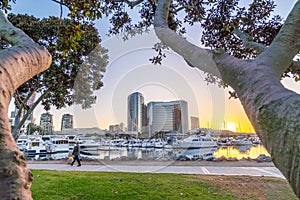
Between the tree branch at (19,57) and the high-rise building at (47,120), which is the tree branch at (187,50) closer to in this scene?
the tree branch at (19,57)

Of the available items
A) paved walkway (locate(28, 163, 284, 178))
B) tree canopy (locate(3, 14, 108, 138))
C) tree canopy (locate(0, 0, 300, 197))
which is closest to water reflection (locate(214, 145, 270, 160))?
paved walkway (locate(28, 163, 284, 178))

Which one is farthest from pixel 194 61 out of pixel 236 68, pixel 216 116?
pixel 216 116

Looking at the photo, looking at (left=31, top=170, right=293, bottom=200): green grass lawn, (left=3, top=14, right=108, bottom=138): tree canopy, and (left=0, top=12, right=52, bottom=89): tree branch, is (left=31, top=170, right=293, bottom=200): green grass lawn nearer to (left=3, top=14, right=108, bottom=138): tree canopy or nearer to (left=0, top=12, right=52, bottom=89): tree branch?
(left=3, top=14, right=108, bottom=138): tree canopy

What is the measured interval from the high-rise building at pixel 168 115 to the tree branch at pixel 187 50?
3.66m

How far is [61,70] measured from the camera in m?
7.92

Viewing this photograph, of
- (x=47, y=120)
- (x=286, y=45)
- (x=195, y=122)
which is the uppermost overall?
(x=47, y=120)

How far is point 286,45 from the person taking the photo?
1.19 metres

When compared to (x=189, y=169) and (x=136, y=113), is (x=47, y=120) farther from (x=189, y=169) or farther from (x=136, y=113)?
(x=136, y=113)

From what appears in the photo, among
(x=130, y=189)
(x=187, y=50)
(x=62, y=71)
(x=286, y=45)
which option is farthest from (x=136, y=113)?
(x=286, y=45)

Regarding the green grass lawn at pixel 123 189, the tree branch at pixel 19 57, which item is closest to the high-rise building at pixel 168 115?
the green grass lawn at pixel 123 189

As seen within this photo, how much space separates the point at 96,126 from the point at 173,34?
461 cm

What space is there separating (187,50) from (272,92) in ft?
2.23

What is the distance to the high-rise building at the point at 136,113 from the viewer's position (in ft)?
17.4

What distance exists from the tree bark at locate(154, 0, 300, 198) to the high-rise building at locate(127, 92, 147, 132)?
12.4 ft
